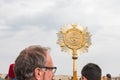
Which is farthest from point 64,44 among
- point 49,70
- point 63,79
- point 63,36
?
point 49,70

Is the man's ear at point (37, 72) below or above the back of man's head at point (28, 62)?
below

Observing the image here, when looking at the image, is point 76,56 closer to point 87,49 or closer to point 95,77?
point 87,49

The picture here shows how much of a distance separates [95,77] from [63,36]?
74.5ft

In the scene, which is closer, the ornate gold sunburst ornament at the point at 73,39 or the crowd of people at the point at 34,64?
the crowd of people at the point at 34,64

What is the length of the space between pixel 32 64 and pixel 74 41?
25.1 meters

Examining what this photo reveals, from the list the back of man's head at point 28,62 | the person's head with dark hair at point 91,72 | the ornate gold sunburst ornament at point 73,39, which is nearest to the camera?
the back of man's head at point 28,62

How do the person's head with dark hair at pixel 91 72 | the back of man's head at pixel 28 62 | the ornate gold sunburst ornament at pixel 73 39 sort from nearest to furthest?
the back of man's head at pixel 28 62 < the person's head with dark hair at pixel 91 72 < the ornate gold sunburst ornament at pixel 73 39

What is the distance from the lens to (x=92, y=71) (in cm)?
566

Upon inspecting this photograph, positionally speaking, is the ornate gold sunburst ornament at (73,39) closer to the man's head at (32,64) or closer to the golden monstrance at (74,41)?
the golden monstrance at (74,41)

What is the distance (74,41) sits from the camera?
93.1ft

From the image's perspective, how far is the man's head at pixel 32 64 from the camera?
333 centimetres

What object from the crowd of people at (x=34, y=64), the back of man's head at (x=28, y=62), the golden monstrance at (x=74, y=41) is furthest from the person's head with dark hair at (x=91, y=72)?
the golden monstrance at (x=74, y=41)

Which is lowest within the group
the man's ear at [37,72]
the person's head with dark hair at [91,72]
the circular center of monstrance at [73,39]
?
the person's head with dark hair at [91,72]

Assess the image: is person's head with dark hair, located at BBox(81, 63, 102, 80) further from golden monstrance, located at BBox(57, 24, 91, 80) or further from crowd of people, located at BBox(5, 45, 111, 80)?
golden monstrance, located at BBox(57, 24, 91, 80)
